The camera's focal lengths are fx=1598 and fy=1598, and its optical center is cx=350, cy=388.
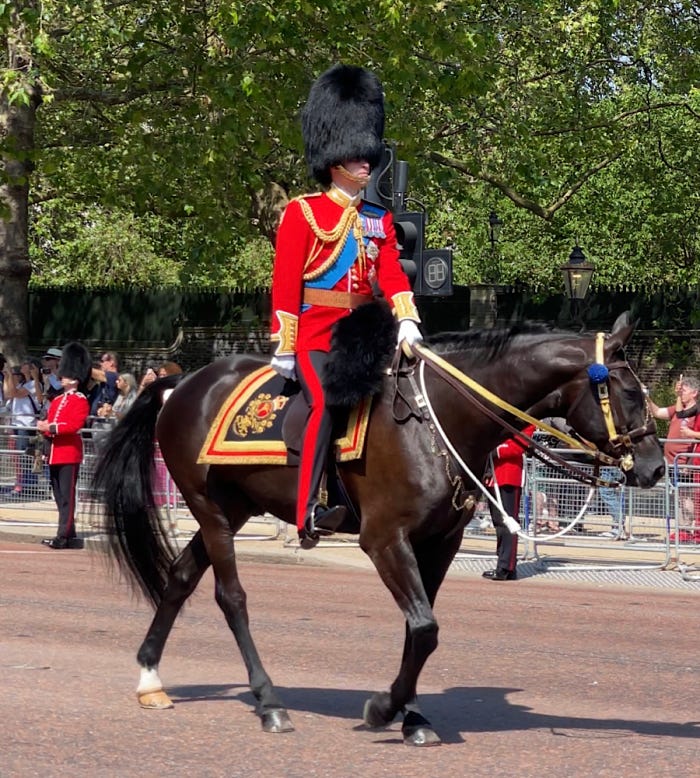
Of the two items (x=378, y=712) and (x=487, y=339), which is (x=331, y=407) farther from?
(x=378, y=712)

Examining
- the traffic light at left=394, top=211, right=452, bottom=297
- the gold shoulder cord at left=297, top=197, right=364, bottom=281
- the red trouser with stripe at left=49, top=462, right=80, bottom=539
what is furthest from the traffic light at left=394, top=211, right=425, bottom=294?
the gold shoulder cord at left=297, top=197, right=364, bottom=281

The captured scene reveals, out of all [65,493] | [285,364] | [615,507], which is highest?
[285,364]

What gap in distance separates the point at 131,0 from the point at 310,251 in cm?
1715

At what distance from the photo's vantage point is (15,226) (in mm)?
25203

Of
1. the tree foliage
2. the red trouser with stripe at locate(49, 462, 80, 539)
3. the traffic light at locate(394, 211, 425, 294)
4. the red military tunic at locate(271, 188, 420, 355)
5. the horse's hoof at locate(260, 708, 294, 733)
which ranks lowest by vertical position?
the red trouser with stripe at locate(49, 462, 80, 539)

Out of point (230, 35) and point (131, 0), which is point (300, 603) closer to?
point (230, 35)

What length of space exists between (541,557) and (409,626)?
31.1 feet

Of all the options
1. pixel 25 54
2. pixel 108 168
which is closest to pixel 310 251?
pixel 25 54

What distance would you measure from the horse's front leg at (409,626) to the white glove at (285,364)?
0.89m

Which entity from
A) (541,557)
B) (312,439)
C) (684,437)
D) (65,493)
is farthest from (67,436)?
(312,439)

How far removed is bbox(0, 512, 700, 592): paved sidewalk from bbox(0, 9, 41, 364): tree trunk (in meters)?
8.12

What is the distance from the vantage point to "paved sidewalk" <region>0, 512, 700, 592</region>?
14.9 meters

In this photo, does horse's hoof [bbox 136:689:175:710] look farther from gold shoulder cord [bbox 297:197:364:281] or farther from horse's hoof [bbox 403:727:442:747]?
gold shoulder cord [bbox 297:197:364:281]

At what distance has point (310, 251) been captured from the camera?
24.6ft
